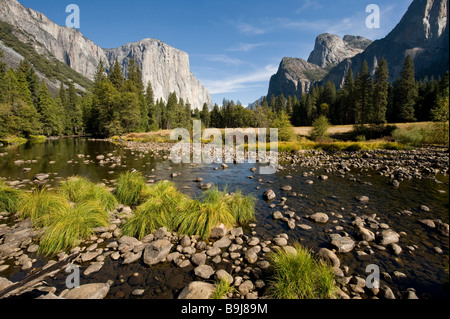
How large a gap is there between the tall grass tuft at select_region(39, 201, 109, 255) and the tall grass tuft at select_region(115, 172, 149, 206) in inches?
84.0

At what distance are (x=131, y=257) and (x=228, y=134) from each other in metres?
42.5

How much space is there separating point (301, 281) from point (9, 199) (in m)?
10.5

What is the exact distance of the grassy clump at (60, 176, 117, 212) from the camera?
7766 millimetres

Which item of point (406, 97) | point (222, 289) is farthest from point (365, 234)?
point (406, 97)

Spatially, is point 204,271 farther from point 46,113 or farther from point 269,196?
point 46,113

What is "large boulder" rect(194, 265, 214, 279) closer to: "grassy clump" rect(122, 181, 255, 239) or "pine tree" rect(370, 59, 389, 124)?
"grassy clump" rect(122, 181, 255, 239)

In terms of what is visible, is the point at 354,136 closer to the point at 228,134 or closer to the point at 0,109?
the point at 228,134

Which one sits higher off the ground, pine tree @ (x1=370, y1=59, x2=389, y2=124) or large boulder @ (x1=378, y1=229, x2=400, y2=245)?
pine tree @ (x1=370, y1=59, x2=389, y2=124)

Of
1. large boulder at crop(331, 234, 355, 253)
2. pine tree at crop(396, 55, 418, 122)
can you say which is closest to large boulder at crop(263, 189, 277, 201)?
large boulder at crop(331, 234, 355, 253)

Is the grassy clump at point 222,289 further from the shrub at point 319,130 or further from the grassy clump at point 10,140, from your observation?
the grassy clump at point 10,140

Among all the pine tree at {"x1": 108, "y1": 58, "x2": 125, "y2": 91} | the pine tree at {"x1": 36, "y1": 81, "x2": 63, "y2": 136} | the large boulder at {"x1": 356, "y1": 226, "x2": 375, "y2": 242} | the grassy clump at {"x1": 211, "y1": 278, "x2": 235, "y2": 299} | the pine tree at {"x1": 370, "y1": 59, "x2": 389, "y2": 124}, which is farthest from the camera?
the pine tree at {"x1": 108, "y1": 58, "x2": 125, "y2": 91}

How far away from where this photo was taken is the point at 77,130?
78.5 meters
